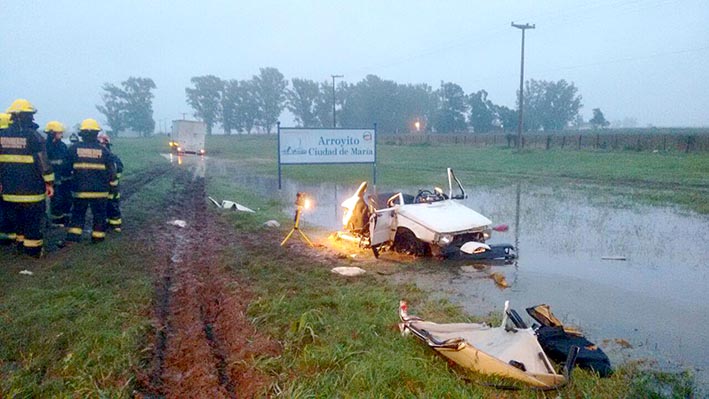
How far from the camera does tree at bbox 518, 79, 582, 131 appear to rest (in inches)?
4481

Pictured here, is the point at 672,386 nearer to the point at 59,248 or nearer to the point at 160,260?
the point at 160,260

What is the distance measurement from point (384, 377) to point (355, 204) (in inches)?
237

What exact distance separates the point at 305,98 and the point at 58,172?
101681mm

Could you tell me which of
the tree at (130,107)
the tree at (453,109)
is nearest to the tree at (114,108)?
the tree at (130,107)

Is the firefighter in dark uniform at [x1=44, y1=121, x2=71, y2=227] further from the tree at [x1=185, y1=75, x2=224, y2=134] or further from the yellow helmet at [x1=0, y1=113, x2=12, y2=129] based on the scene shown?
the tree at [x1=185, y1=75, x2=224, y2=134]

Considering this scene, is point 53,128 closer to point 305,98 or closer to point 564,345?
point 564,345

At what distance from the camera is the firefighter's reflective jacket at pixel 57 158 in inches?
408

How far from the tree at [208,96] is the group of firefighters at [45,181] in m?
108

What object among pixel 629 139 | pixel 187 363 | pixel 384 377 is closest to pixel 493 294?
pixel 384 377

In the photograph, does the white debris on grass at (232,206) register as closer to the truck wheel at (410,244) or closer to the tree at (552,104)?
the truck wheel at (410,244)

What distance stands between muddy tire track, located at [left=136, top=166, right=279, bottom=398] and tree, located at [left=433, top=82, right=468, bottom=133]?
9306 cm

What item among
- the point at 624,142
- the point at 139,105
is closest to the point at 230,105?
the point at 139,105

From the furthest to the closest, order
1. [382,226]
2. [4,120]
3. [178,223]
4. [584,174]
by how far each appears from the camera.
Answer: [584,174] → [178,223] → [382,226] → [4,120]

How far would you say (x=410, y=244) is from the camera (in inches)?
370
